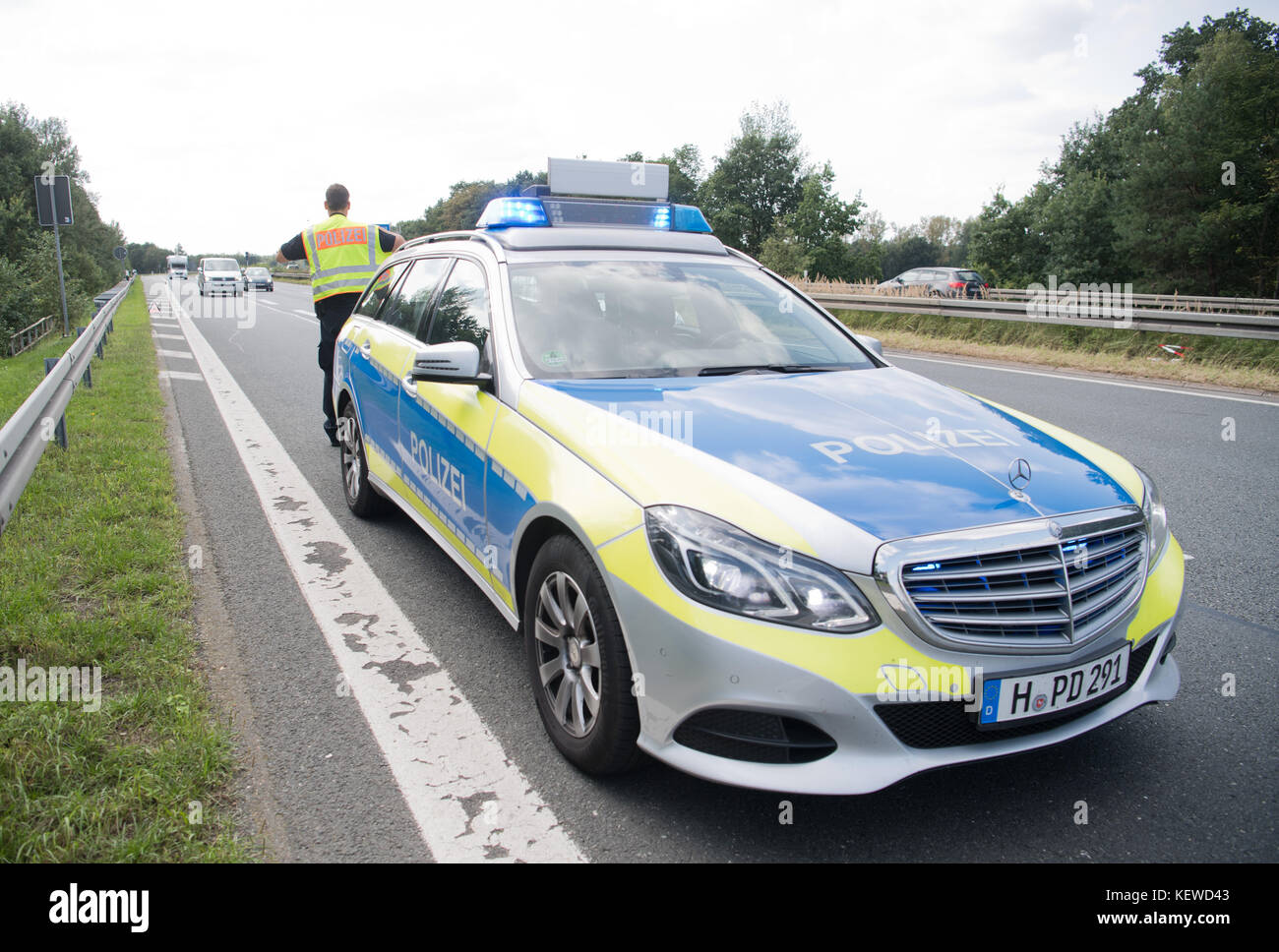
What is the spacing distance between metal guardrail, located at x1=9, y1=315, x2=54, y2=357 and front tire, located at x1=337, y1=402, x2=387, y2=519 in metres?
23.7

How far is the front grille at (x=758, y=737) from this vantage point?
2.27 m

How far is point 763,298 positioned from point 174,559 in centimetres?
323

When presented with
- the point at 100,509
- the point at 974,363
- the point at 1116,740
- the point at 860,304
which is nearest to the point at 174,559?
the point at 100,509

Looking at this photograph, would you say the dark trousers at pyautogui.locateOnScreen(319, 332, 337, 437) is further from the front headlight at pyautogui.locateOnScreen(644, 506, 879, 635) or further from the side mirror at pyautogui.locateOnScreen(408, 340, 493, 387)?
the front headlight at pyautogui.locateOnScreen(644, 506, 879, 635)

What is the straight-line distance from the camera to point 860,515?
92.1 inches

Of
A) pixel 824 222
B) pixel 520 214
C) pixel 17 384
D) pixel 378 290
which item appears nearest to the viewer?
pixel 520 214

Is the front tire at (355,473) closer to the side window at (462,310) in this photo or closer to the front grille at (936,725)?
the side window at (462,310)

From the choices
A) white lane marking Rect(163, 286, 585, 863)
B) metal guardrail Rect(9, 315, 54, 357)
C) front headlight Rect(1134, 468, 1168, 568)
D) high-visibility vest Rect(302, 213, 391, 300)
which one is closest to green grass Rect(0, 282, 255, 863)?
white lane marking Rect(163, 286, 585, 863)

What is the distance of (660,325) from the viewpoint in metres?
3.75

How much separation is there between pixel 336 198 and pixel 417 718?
5.46 m

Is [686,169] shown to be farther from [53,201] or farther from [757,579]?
[757,579]

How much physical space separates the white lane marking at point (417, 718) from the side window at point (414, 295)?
1.29m

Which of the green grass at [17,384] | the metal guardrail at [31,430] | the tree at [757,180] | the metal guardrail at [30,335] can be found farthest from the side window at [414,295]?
the tree at [757,180]

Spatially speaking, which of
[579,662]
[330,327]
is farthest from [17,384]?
[579,662]
